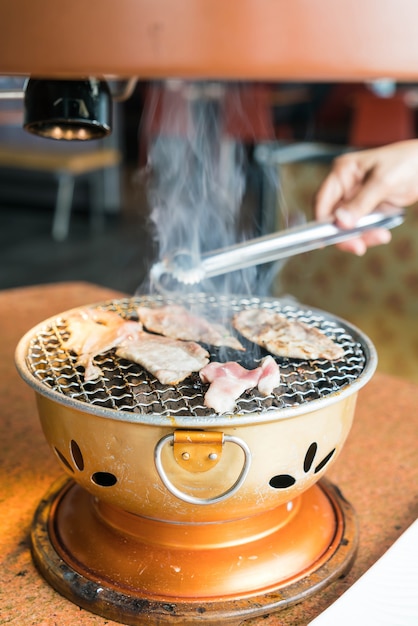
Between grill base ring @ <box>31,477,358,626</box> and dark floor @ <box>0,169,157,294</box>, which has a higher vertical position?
grill base ring @ <box>31,477,358,626</box>

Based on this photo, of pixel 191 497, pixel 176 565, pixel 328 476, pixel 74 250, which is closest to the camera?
pixel 191 497

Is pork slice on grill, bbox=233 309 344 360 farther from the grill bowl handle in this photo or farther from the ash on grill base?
the grill bowl handle

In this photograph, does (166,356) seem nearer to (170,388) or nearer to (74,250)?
(170,388)

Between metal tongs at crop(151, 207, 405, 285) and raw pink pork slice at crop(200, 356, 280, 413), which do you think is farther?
metal tongs at crop(151, 207, 405, 285)

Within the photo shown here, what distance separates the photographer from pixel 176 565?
1.09 metres

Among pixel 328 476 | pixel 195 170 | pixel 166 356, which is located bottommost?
pixel 195 170

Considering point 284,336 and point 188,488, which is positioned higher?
point 284,336

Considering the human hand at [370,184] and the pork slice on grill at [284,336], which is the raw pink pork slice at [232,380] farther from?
the human hand at [370,184]

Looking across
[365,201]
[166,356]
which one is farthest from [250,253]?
[365,201]

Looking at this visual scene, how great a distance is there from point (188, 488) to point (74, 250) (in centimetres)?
589

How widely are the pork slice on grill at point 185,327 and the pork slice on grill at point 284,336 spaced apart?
37mm

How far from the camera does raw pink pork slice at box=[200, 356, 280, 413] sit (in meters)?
1.02

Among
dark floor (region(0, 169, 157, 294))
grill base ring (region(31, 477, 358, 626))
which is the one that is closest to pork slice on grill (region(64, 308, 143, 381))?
grill base ring (region(31, 477, 358, 626))

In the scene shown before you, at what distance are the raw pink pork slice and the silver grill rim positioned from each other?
0.7 inches
